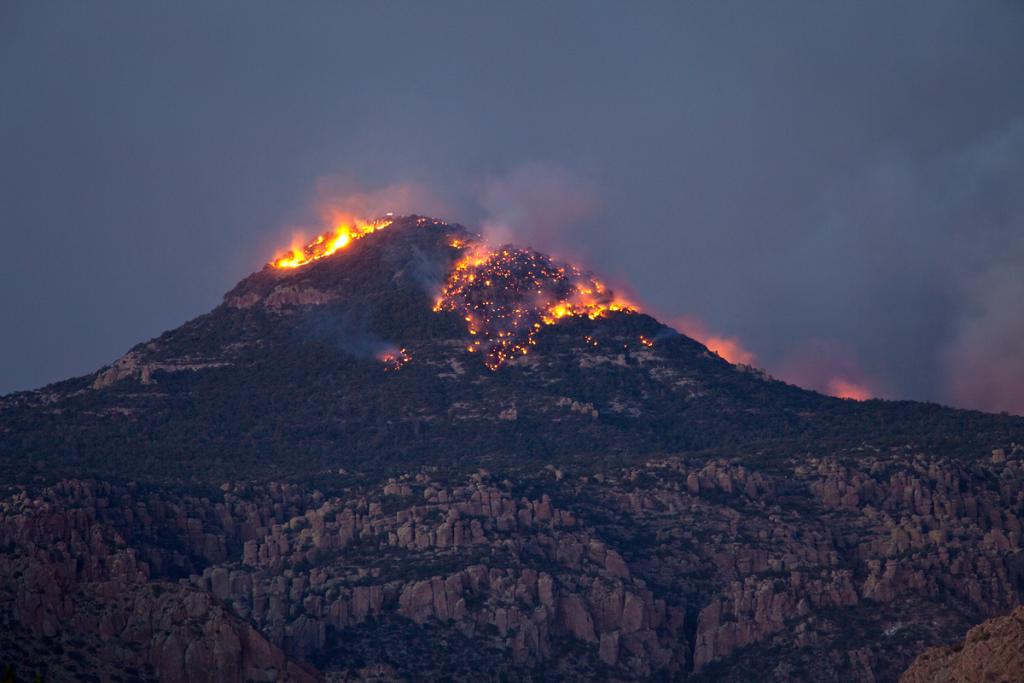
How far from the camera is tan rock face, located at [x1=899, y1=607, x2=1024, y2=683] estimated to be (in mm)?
116188

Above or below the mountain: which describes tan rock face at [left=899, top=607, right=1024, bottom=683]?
below

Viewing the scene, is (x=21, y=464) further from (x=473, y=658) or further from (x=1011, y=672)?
(x=1011, y=672)

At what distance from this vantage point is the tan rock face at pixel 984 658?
116188mm

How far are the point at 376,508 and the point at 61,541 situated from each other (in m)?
35.8

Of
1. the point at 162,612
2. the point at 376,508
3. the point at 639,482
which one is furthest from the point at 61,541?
the point at 639,482

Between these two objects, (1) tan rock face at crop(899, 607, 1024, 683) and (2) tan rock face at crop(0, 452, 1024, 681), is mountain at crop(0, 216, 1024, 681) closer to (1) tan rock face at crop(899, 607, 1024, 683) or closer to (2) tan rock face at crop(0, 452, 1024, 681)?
(2) tan rock face at crop(0, 452, 1024, 681)

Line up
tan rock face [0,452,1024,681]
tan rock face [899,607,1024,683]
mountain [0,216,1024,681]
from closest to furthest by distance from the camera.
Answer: tan rock face [899,607,1024,683] < mountain [0,216,1024,681] < tan rock face [0,452,1024,681]

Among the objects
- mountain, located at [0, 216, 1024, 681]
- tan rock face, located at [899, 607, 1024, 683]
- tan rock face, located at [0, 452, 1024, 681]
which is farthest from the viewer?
tan rock face, located at [0, 452, 1024, 681]

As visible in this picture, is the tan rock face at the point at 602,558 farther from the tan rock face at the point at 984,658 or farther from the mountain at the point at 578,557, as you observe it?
the tan rock face at the point at 984,658

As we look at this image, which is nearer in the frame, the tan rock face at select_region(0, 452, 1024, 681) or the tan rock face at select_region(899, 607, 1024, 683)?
the tan rock face at select_region(899, 607, 1024, 683)

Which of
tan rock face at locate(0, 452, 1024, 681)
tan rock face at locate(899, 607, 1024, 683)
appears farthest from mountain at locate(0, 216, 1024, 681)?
tan rock face at locate(899, 607, 1024, 683)

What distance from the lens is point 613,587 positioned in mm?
174625

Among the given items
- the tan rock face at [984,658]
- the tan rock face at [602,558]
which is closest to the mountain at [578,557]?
the tan rock face at [602,558]

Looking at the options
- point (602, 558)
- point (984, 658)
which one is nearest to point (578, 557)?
point (602, 558)
